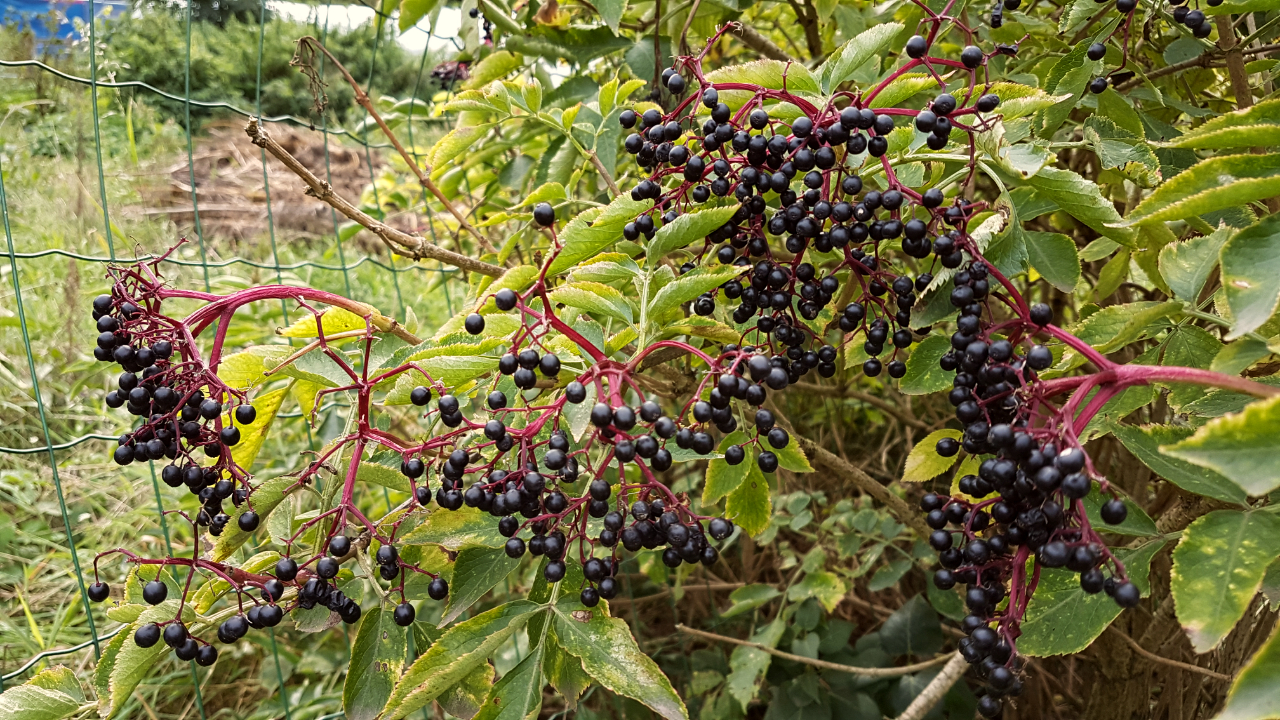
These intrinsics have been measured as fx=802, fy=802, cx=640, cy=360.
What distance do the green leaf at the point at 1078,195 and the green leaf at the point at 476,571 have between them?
2.62 ft

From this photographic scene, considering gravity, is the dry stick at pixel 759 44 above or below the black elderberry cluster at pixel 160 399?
above

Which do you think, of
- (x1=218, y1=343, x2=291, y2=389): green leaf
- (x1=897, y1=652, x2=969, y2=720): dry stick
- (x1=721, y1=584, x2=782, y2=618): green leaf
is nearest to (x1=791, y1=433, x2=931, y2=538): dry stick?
(x1=897, y1=652, x2=969, y2=720): dry stick

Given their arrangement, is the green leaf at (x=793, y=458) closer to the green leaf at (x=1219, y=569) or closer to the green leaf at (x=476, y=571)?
the green leaf at (x=476, y=571)

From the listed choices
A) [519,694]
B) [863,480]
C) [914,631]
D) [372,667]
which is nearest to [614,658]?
A: [519,694]

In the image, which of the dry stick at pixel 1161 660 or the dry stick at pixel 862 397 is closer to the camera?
the dry stick at pixel 1161 660

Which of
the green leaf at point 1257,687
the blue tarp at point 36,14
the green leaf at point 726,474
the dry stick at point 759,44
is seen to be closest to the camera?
the green leaf at point 1257,687

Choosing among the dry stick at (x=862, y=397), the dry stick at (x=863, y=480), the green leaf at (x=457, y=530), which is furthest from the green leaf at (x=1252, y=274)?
the dry stick at (x=862, y=397)

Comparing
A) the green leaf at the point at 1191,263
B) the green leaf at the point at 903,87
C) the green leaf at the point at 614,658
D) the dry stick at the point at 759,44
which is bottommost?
the green leaf at the point at 614,658

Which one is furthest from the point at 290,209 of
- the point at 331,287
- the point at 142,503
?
the point at 142,503

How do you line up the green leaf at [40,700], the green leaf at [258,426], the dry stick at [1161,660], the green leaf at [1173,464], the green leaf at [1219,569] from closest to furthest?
the green leaf at [1219,569] → the green leaf at [1173,464] → the green leaf at [40,700] → the green leaf at [258,426] → the dry stick at [1161,660]

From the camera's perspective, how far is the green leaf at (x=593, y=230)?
97 cm

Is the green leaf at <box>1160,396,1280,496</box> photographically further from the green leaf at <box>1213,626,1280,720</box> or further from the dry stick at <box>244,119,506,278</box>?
the dry stick at <box>244,119,506,278</box>

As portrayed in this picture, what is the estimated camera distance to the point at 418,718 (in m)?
2.45

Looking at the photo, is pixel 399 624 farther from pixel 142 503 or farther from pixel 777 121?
pixel 142 503
